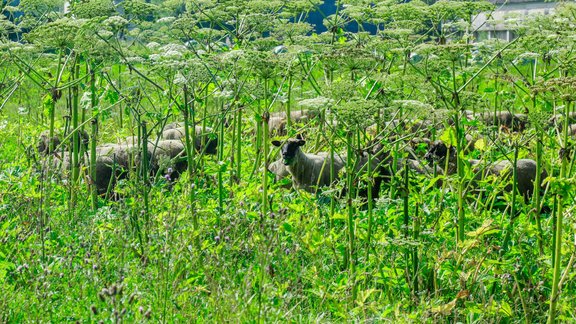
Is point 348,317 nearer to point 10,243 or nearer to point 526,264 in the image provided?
point 526,264

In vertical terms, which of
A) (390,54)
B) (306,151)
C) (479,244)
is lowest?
(306,151)

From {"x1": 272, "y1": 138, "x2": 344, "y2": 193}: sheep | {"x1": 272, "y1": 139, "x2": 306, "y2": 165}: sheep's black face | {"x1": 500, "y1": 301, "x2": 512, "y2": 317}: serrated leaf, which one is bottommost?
{"x1": 272, "y1": 138, "x2": 344, "y2": 193}: sheep

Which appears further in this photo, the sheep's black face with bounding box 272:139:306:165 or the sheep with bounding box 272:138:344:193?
the sheep with bounding box 272:138:344:193

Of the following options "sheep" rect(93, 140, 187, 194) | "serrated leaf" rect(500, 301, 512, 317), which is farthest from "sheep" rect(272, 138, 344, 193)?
"serrated leaf" rect(500, 301, 512, 317)

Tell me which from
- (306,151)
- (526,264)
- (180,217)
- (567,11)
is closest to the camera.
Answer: (526,264)

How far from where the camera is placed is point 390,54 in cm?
692

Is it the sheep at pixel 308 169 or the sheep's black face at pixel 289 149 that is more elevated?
the sheep's black face at pixel 289 149

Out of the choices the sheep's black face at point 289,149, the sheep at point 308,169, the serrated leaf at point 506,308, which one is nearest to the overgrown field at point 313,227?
the serrated leaf at point 506,308

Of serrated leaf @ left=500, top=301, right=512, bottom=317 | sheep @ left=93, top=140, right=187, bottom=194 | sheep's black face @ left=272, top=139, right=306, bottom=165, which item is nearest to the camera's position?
serrated leaf @ left=500, top=301, right=512, bottom=317

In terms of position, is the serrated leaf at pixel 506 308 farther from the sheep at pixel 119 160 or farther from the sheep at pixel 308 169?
the sheep at pixel 119 160

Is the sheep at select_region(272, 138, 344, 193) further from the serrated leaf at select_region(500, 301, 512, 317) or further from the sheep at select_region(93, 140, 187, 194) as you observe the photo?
the serrated leaf at select_region(500, 301, 512, 317)

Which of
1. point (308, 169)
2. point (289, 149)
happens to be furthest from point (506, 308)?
point (308, 169)

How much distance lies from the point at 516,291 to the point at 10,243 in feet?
9.86

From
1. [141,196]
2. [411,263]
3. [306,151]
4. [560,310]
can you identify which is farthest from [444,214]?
[306,151]
